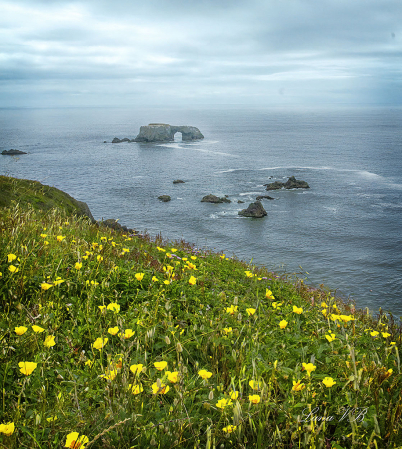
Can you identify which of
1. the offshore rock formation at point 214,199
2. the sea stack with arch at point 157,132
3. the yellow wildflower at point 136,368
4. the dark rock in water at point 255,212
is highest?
the sea stack with arch at point 157,132

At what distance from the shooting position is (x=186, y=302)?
5.02m

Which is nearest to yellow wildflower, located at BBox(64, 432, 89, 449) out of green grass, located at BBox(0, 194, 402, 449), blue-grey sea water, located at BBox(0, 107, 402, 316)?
green grass, located at BBox(0, 194, 402, 449)

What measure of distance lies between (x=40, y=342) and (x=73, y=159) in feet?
345

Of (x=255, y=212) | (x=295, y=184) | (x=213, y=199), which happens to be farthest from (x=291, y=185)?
(x=255, y=212)

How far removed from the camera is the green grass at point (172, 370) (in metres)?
2.33

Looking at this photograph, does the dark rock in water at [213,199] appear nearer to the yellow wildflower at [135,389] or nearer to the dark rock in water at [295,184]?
the dark rock in water at [295,184]

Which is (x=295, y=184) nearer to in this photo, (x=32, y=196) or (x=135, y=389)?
(x=32, y=196)

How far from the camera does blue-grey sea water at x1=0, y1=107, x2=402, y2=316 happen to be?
36094 millimetres

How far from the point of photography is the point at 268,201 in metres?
59.2

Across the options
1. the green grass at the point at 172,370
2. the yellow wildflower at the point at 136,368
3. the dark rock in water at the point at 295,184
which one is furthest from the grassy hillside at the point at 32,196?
the dark rock in water at the point at 295,184

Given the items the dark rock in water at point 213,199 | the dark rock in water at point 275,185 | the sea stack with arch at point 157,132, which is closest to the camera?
the dark rock in water at point 213,199

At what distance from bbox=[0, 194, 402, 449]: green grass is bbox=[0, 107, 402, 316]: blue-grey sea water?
558 cm

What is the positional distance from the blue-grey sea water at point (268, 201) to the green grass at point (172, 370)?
18.3 ft

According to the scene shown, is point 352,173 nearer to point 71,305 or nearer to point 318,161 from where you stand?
point 318,161
